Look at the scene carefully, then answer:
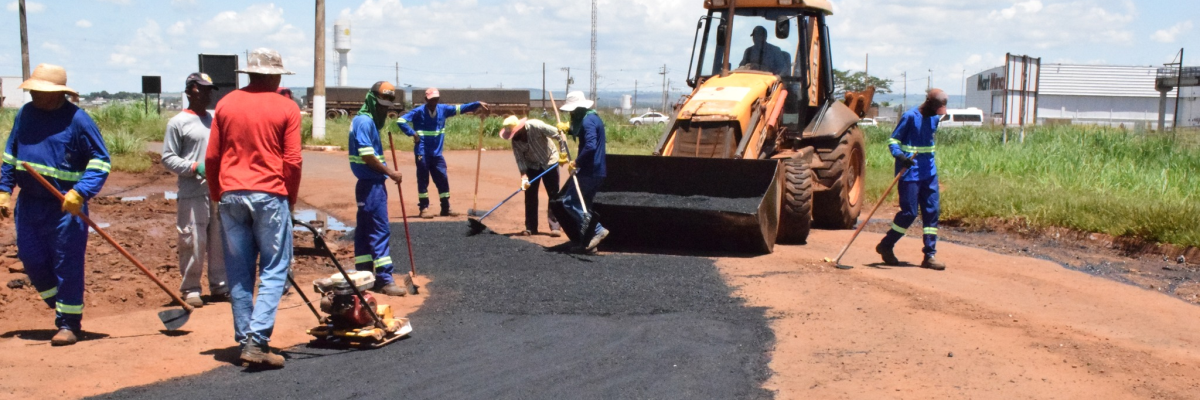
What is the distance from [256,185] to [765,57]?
6911 mm

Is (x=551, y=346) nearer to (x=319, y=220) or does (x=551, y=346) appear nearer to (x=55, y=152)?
(x=55, y=152)

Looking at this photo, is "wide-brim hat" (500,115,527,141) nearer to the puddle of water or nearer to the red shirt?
the puddle of water

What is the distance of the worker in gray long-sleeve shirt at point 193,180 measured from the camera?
6.89 m

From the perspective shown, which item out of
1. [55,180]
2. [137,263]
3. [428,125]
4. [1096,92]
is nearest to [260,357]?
[137,263]

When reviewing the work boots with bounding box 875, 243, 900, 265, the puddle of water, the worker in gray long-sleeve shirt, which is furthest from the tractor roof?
the worker in gray long-sleeve shirt

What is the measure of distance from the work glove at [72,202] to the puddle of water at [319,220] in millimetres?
5504

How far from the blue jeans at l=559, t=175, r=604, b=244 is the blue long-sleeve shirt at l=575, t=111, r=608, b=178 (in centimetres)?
7

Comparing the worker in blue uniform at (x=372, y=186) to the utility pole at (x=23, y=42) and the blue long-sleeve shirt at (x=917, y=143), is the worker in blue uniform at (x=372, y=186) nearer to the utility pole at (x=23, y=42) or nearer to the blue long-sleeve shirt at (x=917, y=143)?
the blue long-sleeve shirt at (x=917, y=143)

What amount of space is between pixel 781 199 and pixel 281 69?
5594 millimetres

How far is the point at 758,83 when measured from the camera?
10.4 m

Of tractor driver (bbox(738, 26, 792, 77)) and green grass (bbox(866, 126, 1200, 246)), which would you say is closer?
green grass (bbox(866, 126, 1200, 246))

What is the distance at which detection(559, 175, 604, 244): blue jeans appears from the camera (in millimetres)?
9281

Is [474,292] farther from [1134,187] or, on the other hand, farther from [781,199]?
[1134,187]

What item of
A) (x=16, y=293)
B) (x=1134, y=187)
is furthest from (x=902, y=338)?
(x=1134, y=187)
